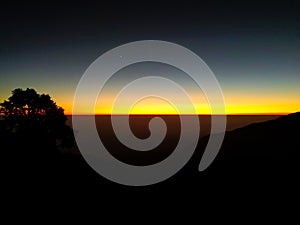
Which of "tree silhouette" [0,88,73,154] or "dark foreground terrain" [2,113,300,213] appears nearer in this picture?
"dark foreground terrain" [2,113,300,213]

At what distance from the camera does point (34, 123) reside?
42.9 meters

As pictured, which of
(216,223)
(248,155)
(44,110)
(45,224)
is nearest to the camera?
(45,224)

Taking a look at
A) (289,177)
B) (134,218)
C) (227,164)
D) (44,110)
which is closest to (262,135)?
(227,164)

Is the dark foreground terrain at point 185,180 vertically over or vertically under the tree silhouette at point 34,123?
under

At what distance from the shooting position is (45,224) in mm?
18078

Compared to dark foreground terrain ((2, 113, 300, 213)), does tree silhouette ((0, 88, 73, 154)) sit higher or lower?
higher

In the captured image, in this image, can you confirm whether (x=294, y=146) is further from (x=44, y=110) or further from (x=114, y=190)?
(x=44, y=110)

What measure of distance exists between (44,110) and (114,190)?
2289cm

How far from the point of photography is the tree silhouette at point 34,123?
4034 cm

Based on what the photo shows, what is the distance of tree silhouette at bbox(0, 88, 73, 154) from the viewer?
4034cm

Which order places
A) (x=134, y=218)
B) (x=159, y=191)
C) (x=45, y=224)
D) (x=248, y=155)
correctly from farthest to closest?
(x=248, y=155) < (x=159, y=191) < (x=134, y=218) < (x=45, y=224)

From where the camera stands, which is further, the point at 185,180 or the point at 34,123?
the point at 34,123

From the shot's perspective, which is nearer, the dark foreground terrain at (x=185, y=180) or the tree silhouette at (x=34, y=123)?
the dark foreground terrain at (x=185, y=180)

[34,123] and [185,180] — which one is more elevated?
[34,123]
